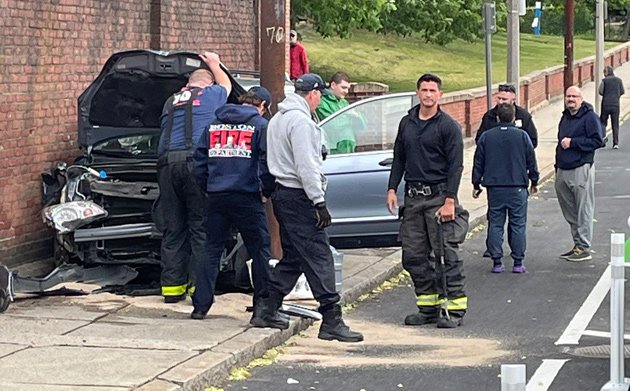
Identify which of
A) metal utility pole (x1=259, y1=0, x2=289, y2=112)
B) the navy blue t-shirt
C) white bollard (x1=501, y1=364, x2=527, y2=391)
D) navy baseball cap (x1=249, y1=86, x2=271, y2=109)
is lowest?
white bollard (x1=501, y1=364, x2=527, y2=391)

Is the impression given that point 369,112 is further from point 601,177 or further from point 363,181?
point 601,177

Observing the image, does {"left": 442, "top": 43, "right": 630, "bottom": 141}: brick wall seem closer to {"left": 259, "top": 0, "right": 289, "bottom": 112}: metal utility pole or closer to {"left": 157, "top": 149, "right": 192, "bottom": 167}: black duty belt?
{"left": 259, "top": 0, "right": 289, "bottom": 112}: metal utility pole

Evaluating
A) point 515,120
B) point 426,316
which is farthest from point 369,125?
point 426,316

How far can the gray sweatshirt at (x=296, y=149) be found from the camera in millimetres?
8836

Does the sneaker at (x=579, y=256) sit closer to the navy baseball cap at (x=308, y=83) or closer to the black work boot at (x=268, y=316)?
the black work boot at (x=268, y=316)

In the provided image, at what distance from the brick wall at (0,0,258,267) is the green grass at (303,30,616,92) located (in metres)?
22.9

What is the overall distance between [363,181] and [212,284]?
139 inches

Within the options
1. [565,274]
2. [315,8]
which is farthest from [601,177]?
[565,274]

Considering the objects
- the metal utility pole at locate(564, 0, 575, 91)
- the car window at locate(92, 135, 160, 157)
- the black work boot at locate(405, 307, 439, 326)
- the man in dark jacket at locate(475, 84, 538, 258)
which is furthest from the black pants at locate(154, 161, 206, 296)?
the metal utility pole at locate(564, 0, 575, 91)

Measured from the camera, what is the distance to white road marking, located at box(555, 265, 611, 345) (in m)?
9.29

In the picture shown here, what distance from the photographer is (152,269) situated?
439 inches

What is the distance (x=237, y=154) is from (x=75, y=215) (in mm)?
1920

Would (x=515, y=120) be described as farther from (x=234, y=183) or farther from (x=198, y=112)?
(x=234, y=183)

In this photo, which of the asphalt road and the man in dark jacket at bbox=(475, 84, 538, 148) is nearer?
the asphalt road
